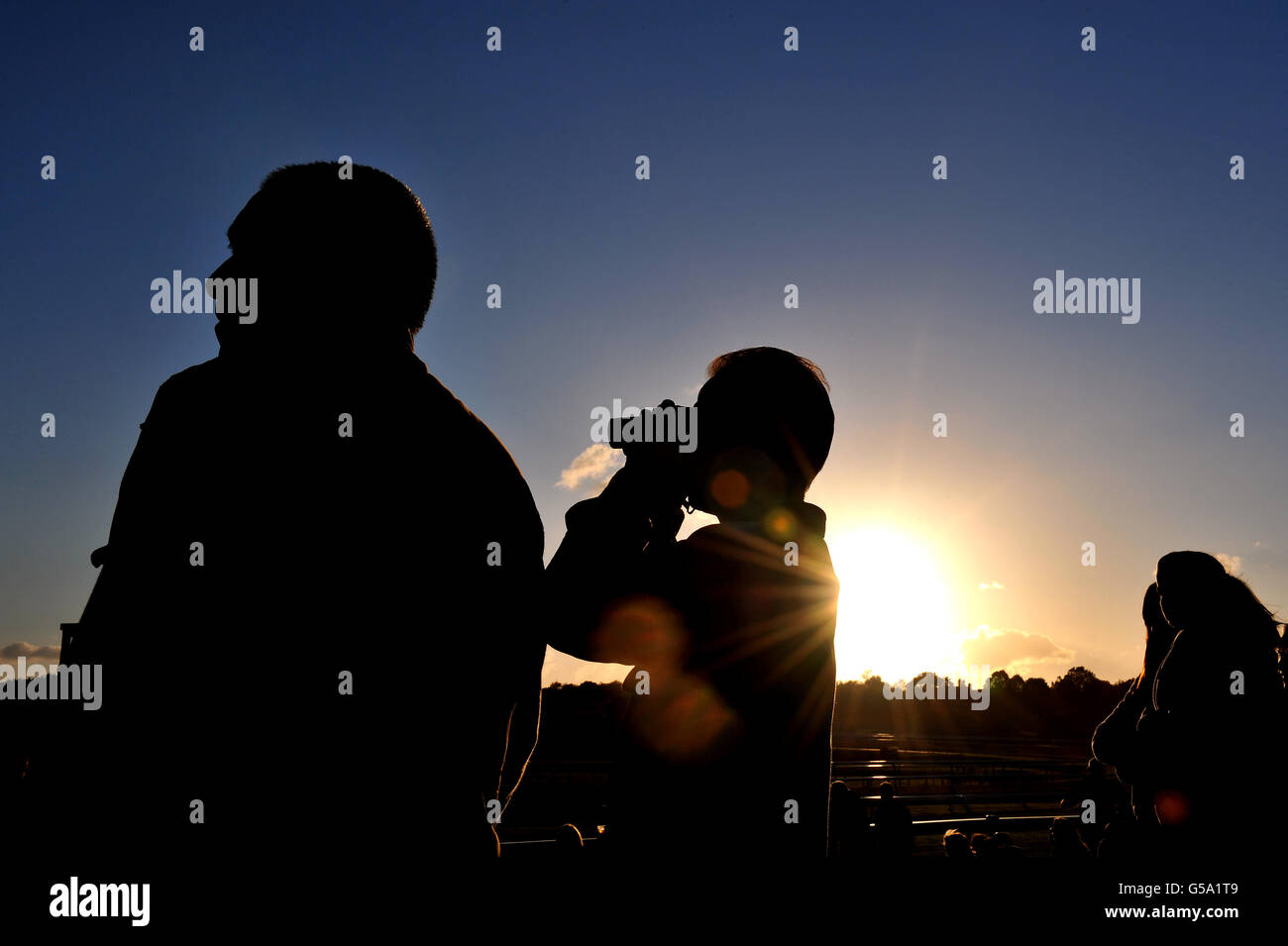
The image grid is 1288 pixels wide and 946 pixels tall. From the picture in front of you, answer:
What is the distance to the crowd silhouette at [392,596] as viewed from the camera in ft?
4.04

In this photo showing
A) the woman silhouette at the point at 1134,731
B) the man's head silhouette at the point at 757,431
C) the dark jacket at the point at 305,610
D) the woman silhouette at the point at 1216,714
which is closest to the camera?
the dark jacket at the point at 305,610

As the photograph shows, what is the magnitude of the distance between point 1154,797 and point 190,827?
441 centimetres

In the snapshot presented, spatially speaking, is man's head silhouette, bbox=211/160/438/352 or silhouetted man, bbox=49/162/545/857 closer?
silhouetted man, bbox=49/162/545/857

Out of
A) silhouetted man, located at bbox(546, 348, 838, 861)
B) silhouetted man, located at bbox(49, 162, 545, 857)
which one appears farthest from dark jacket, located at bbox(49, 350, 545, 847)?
silhouetted man, located at bbox(546, 348, 838, 861)

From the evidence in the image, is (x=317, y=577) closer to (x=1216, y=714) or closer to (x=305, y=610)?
(x=305, y=610)

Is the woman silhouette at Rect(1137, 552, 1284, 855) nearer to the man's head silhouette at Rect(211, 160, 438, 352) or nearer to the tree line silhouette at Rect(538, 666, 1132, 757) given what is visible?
the man's head silhouette at Rect(211, 160, 438, 352)

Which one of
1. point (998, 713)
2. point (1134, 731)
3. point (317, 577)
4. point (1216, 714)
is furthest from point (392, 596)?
point (998, 713)

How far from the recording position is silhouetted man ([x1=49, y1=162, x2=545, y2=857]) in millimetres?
1220

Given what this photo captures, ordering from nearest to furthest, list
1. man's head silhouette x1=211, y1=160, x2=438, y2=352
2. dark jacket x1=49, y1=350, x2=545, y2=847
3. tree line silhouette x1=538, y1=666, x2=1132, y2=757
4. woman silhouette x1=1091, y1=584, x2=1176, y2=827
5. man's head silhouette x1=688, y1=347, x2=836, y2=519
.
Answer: dark jacket x1=49, y1=350, x2=545, y2=847 < man's head silhouette x1=211, y1=160, x2=438, y2=352 < man's head silhouette x1=688, y1=347, x2=836, y2=519 < woman silhouette x1=1091, y1=584, x2=1176, y2=827 < tree line silhouette x1=538, y1=666, x2=1132, y2=757

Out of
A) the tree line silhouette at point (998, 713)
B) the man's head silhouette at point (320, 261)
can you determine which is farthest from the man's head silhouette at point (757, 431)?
the tree line silhouette at point (998, 713)

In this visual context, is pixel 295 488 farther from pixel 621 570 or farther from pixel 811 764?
pixel 811 764

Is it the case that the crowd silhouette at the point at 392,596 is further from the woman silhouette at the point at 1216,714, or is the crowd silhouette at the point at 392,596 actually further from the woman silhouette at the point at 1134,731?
the woman silhouette at the point at 1134,731

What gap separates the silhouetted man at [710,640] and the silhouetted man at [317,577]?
7.0 inches
